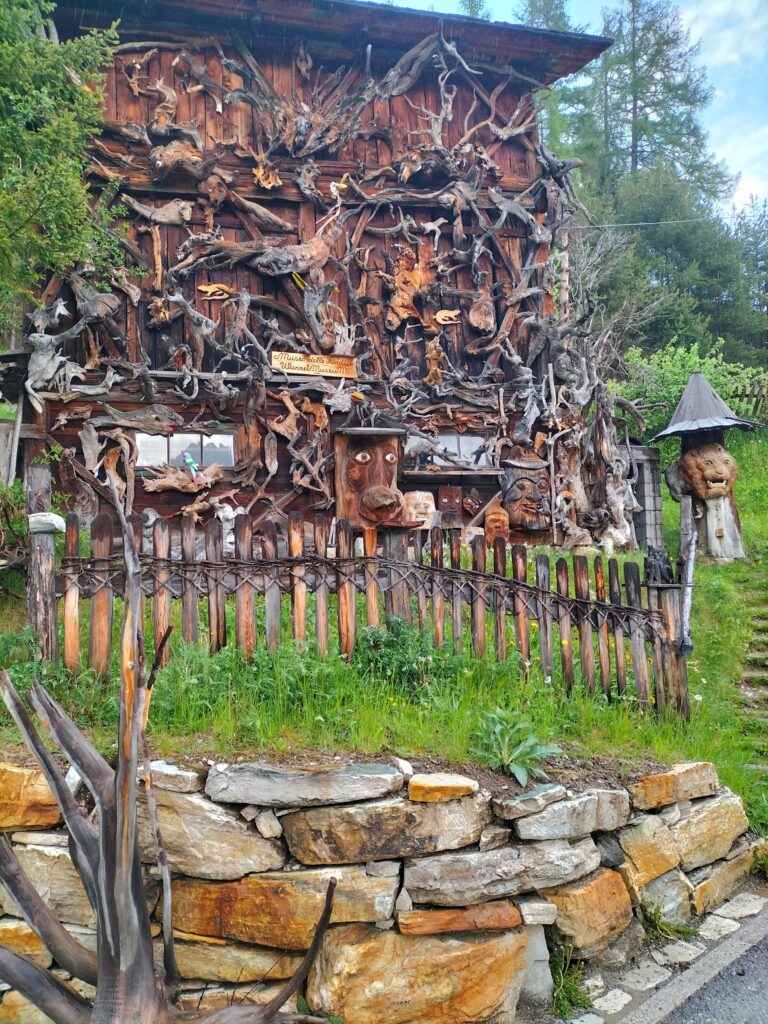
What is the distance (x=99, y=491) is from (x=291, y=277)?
498cm

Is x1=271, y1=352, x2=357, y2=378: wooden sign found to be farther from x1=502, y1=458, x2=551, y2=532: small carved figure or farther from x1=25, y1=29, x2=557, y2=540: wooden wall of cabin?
x1=502, y1=458, x2=551, y2=532: small carved figure

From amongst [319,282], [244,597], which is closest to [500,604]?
[244,597]

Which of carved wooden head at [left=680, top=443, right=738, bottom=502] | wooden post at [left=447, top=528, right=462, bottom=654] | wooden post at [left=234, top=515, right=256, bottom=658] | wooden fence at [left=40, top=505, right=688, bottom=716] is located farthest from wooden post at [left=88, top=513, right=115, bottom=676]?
carved wooden head at [left=680, top=443, right=738, bottom=502]

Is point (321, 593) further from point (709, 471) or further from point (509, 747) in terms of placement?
point (709, 471)

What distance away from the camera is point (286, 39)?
1373cm

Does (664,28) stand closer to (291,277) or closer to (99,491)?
(291,277)

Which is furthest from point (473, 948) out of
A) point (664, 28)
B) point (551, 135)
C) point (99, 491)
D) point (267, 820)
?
point (664, 28)

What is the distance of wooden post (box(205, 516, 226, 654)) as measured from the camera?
456 centimetres

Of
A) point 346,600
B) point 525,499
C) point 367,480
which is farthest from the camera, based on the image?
point 525,499

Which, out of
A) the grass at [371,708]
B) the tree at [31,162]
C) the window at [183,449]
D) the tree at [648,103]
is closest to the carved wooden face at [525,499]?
the window at [183,449]

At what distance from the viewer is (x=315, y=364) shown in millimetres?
12594

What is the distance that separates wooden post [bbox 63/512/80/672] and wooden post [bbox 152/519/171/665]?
1.42 ft

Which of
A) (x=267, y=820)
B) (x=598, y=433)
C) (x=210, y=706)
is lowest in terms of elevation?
(x=267, y=820)

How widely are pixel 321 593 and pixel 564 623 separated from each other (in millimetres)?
1735
